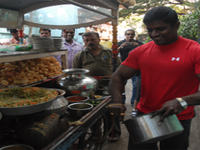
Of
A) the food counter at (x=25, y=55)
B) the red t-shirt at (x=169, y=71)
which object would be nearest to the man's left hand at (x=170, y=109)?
the red t-shirt at (x=169, y=71)

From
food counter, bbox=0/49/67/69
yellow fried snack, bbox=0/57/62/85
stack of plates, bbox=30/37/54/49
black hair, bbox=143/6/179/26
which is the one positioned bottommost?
yellow fried snack, bbox=0/57/62/85

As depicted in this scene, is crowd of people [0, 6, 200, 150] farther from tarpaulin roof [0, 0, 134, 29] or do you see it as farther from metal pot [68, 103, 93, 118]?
tarpaulin roof [0, 0, 134, 29]

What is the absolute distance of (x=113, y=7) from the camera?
10.2 feet

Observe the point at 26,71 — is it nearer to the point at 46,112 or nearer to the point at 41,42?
the point at 41,42

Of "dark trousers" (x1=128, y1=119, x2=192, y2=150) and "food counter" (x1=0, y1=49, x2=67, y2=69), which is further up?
"food counter" (x1=0, y1=49, x2=67, y2=69)

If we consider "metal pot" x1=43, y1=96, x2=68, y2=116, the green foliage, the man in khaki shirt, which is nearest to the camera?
"metal pot" x1=43, y1=96, x2=68, y2=116

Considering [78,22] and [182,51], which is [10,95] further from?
[78,22]

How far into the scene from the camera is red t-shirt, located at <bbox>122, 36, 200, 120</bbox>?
1566 mm

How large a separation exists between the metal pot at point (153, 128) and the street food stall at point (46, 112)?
2.14 feet

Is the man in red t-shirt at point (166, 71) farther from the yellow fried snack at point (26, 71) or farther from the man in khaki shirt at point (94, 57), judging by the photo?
the man in khaki shirt at point (94, 57)

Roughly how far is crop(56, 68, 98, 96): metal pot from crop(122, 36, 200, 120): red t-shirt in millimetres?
1037

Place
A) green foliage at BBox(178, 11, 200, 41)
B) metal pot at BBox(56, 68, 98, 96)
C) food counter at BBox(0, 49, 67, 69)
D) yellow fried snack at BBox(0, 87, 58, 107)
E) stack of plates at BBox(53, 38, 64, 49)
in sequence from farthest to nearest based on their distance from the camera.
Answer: green foliage at BBox(178, 11, 200, 41), stack of plates at BBox(53, 38, 64, 49), metal pot at BBox(56, 68, 98, 96), food counter at BBox(0, 49, 67, 69), yellow fried snack at BBox(0, 87, 58, 107)

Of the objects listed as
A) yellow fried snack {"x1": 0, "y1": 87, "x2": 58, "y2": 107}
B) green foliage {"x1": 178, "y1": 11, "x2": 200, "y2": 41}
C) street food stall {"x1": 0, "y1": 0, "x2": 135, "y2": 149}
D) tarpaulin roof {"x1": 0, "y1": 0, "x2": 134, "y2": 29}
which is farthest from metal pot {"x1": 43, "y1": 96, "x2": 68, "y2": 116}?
green foliage {"x1": 178, "y1": 11, "x2": 200, "y2": 41}

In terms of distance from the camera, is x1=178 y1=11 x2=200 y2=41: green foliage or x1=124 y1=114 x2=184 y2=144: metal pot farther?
x1=178 y1=11 x2=200 y2=41: green foliage
